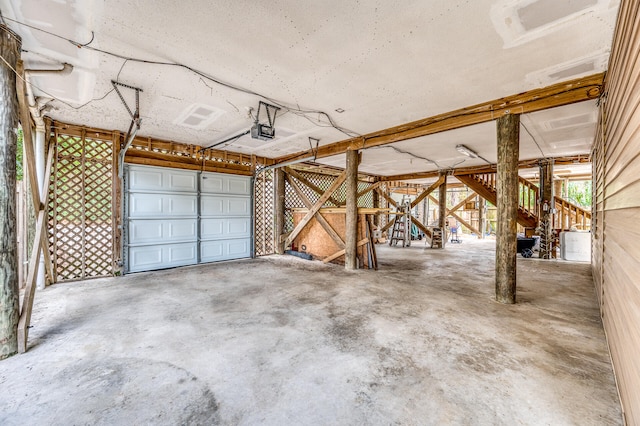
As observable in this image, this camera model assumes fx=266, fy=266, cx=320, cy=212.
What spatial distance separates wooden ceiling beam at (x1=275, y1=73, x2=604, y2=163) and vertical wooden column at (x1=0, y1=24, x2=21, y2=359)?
15.2ft

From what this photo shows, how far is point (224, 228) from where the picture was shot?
21.6ft

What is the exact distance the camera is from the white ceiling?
1.95m

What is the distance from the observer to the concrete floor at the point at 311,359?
5.32 ft

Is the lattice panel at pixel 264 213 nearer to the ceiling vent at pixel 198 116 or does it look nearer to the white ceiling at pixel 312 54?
the ceiling vent at pixel 198 116

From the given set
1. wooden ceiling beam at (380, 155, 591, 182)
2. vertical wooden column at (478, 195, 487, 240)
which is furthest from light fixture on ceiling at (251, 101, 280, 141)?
vertical wooden column at (478, 195, 487, 240)

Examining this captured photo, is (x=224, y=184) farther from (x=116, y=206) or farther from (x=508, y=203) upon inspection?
(x=508, y=203)

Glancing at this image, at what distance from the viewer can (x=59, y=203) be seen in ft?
15.0

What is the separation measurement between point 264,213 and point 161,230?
8.70ft

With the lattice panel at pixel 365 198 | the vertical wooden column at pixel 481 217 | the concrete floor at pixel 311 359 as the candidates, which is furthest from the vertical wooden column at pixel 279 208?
the vertical wooden column at pixel 481 217

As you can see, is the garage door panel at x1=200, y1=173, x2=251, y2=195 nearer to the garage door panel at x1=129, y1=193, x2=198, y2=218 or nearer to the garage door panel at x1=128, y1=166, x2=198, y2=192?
the garage door panel at x1=128, y1=166, x2=198, y2=192

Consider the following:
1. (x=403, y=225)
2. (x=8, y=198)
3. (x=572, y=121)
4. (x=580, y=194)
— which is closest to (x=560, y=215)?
(x=403, y=225)

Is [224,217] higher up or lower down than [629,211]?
lower down

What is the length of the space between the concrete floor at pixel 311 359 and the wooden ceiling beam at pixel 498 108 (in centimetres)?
250

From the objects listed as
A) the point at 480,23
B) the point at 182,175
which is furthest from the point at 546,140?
the point at 182,175
